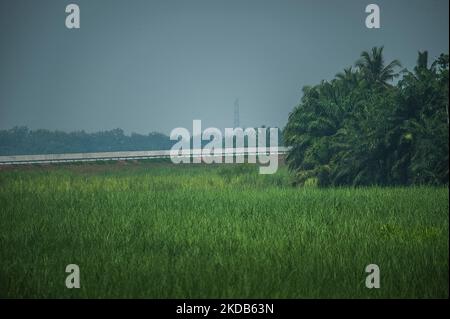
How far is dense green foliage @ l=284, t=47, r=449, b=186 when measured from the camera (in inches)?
805

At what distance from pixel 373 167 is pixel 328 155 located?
229cm

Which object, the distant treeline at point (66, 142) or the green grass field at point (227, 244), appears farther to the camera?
the distant treeline at point (66, 142)

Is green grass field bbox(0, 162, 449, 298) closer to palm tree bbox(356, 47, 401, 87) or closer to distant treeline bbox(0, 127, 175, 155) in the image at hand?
palm tree bbox(356, 47, 401, 87)

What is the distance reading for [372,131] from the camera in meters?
22.0

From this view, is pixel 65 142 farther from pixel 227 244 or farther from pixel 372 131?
pixel 227 244

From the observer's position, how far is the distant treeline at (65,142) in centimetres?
5581

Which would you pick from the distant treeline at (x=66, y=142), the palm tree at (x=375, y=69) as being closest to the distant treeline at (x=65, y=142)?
the distant treeline at (x=66, y=142)

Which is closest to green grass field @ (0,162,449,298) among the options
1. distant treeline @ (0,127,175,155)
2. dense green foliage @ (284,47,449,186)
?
dense green foliage @ (284,47,449,186)

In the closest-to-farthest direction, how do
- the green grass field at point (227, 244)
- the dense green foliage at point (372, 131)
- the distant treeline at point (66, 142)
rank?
the green grass field at point (227, 244) → the dense green foliage at point (372, 131) → the distant treeline at point (66, 142)

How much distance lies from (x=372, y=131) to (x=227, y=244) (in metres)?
13.6

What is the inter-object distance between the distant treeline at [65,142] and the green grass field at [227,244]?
39317 mm

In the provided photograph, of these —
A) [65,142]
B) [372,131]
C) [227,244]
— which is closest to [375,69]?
[372,131]

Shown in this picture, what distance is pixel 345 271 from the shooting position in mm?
7633

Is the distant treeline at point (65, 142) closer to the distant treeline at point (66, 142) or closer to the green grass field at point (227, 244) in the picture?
the distant treeline at point (66, 142)
